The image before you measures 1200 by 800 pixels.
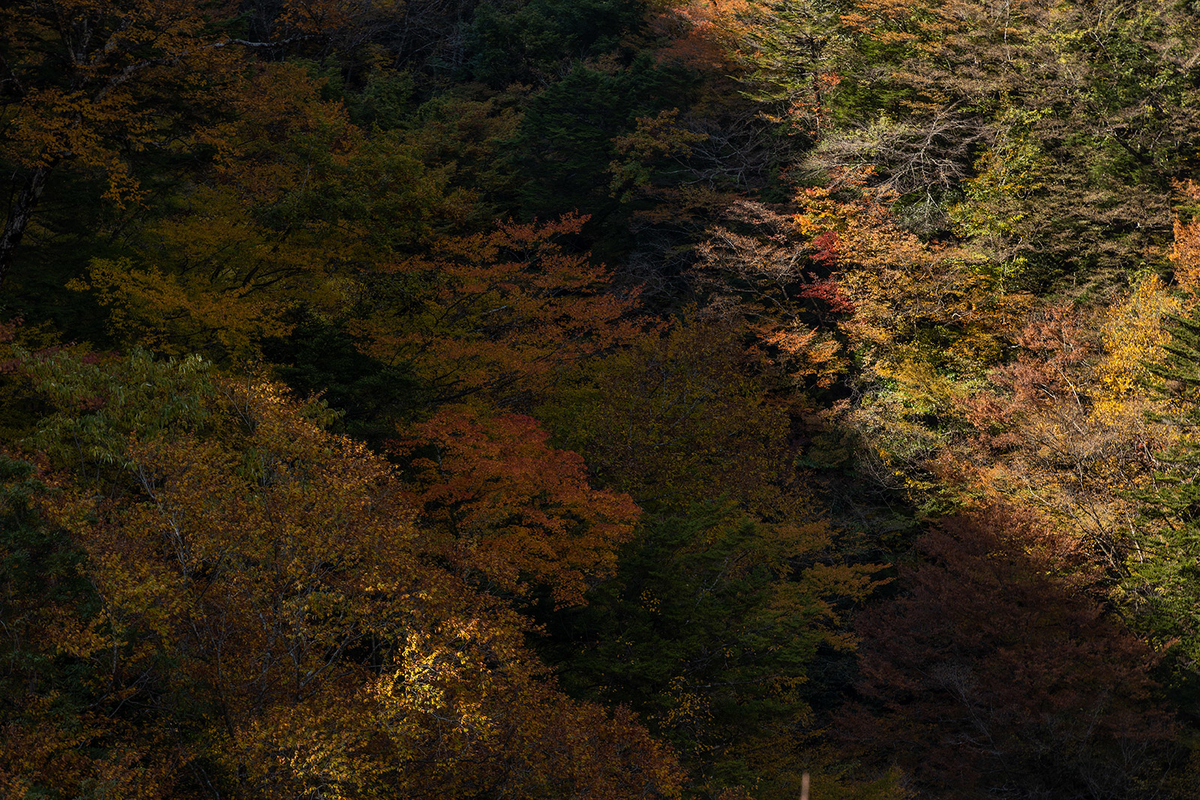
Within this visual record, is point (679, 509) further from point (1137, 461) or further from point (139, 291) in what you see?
point (139, 291)

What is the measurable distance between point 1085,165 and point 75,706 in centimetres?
2395

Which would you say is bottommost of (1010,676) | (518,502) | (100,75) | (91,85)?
(1010,676)

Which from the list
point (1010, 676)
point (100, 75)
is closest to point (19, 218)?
point (100, 75)

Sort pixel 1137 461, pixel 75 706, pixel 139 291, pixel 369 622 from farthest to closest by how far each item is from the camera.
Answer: pixel 1137 461
pixel 139 291
pixel 369 622
pixel 75 706

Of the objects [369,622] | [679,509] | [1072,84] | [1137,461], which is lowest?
[679,509]

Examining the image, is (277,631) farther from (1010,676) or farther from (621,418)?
(1010,676)

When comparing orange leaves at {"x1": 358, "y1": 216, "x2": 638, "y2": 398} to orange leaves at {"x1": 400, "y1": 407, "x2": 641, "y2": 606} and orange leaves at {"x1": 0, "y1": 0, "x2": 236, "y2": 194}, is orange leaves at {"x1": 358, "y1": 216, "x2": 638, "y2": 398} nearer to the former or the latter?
orange leaves at {"x1": 400, "y1": 407, "x2": 641, "y2": 606}

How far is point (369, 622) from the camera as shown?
10.7m

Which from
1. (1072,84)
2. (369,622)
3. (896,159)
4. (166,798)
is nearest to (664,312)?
(896,159)

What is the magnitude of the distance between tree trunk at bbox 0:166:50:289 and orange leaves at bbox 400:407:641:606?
8718mm

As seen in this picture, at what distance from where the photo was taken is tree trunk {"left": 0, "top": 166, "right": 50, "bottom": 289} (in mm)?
17719

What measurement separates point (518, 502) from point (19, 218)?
11474 mm

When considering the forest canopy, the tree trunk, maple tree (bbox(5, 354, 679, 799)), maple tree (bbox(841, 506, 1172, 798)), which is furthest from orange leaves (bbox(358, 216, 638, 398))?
maple tree (bbox(841, 506, 1172, 798))

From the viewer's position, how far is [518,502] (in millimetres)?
15383
